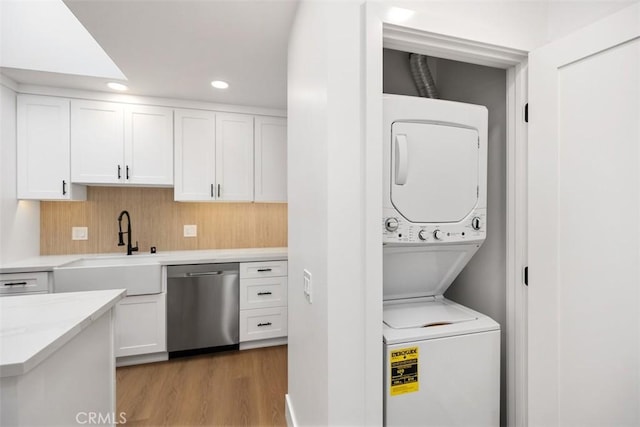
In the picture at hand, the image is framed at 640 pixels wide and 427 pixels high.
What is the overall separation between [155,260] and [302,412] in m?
1.92

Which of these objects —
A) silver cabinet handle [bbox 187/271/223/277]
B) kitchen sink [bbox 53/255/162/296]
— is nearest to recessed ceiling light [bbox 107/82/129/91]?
kitchen sink [bbox 53/255/162/296]

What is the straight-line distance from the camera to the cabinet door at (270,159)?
3219mm

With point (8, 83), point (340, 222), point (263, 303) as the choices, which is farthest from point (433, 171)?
point (8, 83)

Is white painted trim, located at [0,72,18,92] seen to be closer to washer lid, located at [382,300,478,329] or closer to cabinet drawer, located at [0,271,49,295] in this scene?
cabinet drawer, located at [0,271,49,295]

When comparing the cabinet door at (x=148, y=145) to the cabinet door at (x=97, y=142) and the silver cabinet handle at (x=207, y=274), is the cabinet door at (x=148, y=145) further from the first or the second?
the silver cabinet handle at (x=207, y=274)

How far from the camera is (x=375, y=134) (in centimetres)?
114

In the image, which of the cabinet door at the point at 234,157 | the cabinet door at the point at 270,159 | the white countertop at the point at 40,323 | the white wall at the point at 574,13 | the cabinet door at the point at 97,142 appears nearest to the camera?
the white countertop at the point at 40,323

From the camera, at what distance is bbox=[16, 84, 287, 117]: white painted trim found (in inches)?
102

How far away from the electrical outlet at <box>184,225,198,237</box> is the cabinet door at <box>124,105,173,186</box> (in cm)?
55

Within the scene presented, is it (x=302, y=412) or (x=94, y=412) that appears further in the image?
(x=302, y=412)

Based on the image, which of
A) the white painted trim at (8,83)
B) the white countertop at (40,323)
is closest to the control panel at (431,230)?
the white countertop at (40,323)

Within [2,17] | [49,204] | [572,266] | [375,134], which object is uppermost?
[2,17]

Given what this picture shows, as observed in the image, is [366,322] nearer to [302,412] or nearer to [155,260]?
[302,412]

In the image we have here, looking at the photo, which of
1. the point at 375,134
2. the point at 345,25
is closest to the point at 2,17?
the point at 345,25
